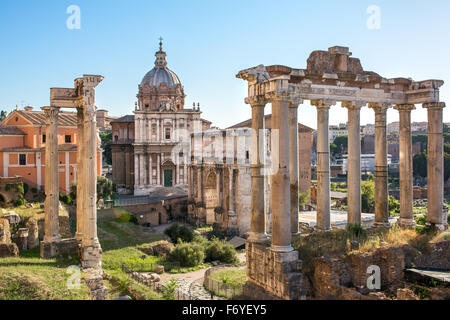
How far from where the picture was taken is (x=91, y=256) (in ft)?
52.1

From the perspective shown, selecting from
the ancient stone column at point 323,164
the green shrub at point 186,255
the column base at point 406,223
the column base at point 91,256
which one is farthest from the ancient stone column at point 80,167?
the column base at point 406,223

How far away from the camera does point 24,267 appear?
14.0m

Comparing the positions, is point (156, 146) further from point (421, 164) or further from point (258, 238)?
point (421, 164)

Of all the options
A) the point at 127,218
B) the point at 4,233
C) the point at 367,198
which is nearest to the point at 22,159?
the point at 127,218

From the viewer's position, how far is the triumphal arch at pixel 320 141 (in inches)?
503

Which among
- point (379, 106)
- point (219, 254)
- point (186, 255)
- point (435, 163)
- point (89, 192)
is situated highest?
point (379, 106)

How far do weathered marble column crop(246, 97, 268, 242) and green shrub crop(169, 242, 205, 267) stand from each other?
9569 millimetres

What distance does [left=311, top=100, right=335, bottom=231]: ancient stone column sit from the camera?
15.0 m

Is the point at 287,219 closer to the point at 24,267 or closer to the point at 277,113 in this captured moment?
the point at 277,113

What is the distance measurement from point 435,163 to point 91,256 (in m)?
12.9

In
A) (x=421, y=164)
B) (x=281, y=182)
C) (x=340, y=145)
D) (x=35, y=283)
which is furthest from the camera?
(x=340, y=145)

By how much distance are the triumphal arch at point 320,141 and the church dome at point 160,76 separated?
3477cm

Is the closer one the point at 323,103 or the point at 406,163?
the point at 323,103
